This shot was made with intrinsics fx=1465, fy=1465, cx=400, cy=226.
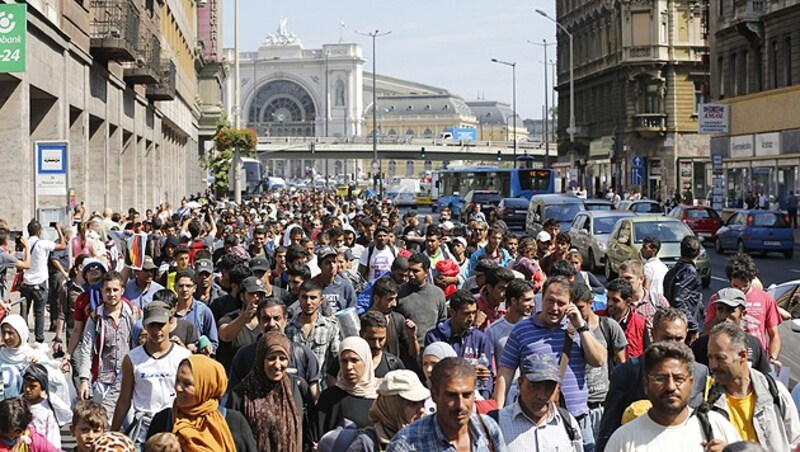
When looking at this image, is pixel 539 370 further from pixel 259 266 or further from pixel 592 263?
pixel 592 263

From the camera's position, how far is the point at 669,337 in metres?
7.89

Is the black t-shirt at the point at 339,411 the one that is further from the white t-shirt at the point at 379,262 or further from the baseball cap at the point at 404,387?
the white t-shirt at the point at 379,262

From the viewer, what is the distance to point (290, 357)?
8336mm

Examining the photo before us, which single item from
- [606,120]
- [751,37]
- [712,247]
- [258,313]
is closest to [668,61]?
[606,120]

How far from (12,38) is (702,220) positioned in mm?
31356

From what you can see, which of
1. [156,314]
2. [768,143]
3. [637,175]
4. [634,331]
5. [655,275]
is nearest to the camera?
[156,314]

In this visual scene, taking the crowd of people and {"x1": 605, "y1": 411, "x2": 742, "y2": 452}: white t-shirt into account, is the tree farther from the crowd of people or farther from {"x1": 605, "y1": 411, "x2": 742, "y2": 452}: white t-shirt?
{"x1": 605, "y1": 411, "x2": 742, "y2": 452}: white t-shirt

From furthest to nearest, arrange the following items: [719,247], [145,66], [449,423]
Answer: [719,247] < [145,66] < [449,423]

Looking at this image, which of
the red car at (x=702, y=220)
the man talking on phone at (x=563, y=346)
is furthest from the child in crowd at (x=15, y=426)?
the red car at (x=702, y=220)

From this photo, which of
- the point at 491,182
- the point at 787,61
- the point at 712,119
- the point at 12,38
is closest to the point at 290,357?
the point at 12,38

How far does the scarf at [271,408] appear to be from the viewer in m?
7.40

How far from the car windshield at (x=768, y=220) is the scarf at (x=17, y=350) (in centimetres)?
3240

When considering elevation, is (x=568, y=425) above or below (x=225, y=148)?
below

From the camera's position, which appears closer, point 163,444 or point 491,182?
point 163,444
